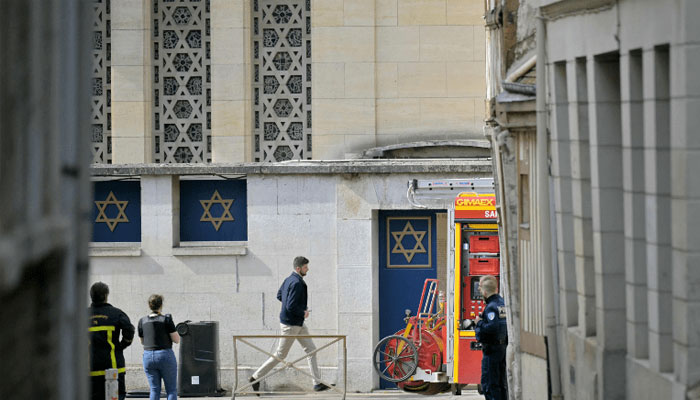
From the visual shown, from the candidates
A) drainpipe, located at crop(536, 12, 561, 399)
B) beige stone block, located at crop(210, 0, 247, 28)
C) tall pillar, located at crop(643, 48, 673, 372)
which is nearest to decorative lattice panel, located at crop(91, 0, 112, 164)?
beige stone block, located at crop(210, 0, 247, 28)

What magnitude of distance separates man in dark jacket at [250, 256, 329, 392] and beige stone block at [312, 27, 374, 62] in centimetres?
472

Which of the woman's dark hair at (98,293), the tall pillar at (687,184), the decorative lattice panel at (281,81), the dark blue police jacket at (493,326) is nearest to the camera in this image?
the tall pillar at (687,184)

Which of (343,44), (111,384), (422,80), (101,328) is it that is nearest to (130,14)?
(343,44)

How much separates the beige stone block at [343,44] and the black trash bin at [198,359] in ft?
16.7

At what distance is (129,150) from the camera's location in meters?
20.5

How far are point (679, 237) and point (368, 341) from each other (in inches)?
474

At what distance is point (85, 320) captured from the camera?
4.03m

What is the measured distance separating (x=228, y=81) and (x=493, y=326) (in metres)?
8.94

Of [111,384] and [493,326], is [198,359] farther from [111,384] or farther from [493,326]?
[111,384]

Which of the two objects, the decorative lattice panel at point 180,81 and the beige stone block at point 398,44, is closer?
the beige stone block at point 398,44

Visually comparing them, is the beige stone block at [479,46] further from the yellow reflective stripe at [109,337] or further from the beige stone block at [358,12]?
the yellow reflective stripe at [109,337]

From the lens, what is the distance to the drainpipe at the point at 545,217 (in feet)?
30.5

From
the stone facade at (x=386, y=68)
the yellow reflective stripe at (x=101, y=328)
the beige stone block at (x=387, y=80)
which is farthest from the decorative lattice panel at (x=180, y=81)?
the yellow reflective stripe at (x=101, y=328)

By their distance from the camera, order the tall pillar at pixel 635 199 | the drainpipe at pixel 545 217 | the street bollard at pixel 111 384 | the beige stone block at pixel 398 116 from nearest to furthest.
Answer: the tall pillar at pixel 635 199 < the drainpipe at pixel 545 217 < the street bollard at pixel 111 384 < the beige stone block at pixel 398 116
